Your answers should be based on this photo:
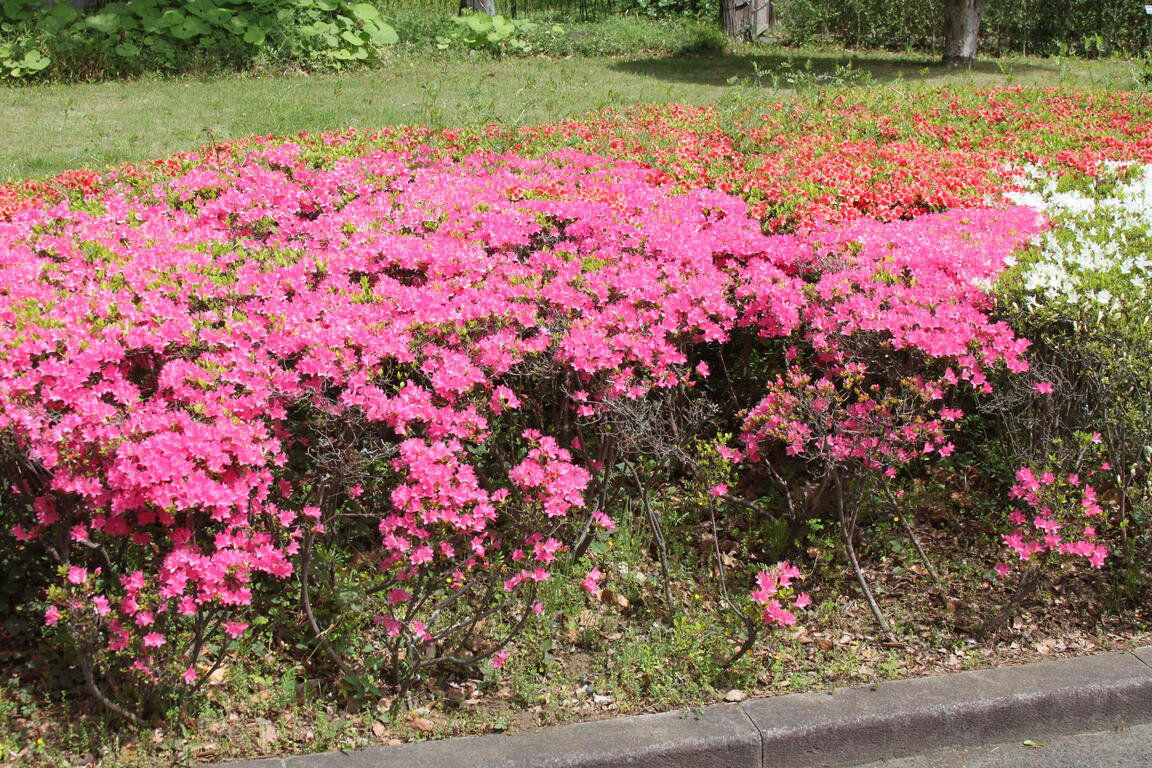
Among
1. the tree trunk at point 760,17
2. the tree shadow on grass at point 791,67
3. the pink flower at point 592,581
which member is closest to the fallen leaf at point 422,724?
the pink flower at point 592,581

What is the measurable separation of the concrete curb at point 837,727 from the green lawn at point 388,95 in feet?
17.6

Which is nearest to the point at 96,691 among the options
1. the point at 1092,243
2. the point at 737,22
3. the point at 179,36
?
the point at 1092,243

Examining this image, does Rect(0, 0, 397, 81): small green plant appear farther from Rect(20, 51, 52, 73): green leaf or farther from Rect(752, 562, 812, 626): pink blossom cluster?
Rect(752, 562, 812, 626): pink blossom cluster

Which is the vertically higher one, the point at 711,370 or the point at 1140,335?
the point at 1140,335

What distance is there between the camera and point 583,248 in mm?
4625

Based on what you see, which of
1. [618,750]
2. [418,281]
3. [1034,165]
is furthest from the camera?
[1034,165]

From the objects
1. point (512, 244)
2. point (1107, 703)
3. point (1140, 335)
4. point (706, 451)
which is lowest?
point (1107, 703)

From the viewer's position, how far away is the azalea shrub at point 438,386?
3.07 m

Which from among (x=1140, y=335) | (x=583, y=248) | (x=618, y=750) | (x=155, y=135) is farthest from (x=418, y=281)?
(x=155, y=135)

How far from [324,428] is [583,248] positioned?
1660mm

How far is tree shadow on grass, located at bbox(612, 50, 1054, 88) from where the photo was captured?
14531 mm

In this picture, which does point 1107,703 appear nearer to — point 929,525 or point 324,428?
point 929,525

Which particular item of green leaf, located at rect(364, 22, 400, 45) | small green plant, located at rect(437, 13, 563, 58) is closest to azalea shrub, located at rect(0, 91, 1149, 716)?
green leaf, located at rect(364, 22, 400, 45)

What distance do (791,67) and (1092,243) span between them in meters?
10.7
